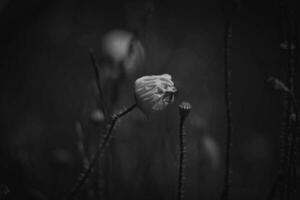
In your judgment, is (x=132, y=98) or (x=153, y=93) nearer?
(x=153, y=93)

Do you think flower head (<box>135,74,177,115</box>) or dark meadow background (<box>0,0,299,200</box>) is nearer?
flower head (<box>135,74,177,115</box>)

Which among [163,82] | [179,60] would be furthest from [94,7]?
[163,82]

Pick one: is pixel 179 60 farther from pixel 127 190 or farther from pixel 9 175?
pixel 9 175

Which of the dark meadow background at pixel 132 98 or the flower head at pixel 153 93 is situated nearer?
the flower head at pixel 153 93
